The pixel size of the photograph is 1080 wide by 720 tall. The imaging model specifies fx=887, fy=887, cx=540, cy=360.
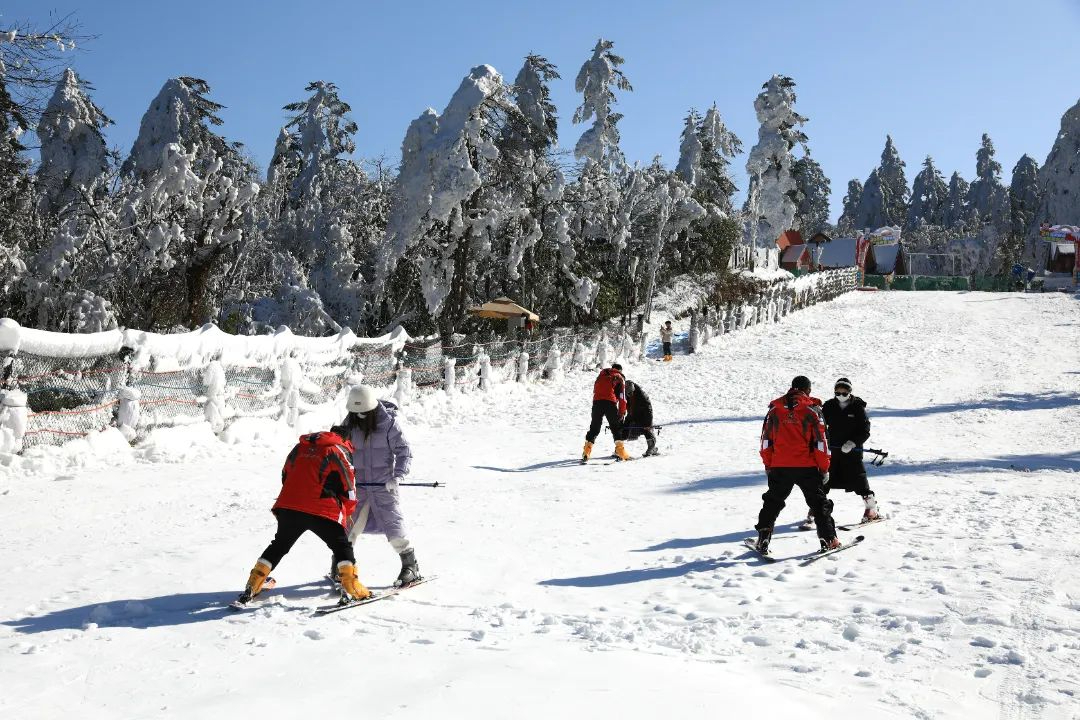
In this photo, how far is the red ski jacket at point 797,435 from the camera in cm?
750

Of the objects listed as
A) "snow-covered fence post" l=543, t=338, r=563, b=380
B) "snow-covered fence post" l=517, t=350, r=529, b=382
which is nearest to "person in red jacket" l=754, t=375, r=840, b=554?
"snow-covered fence post" l=517, t=350, r=529, b=382

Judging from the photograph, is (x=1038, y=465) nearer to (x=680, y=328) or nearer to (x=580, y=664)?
(x=580, y=664)

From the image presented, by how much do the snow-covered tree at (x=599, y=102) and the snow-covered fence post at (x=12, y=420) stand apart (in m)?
31.8

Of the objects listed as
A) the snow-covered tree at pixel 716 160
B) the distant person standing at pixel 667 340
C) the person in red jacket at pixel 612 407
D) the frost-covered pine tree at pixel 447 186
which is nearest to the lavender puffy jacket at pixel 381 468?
the person in red jacket at pixel 612 407

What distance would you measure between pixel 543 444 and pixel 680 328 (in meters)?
24.7

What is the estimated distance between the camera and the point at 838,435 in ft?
29.2

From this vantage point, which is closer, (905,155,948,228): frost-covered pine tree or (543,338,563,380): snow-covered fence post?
(543,338,563,380): snow-covered fence post

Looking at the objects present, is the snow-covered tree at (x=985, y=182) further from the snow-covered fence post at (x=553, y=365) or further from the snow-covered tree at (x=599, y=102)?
the snow-covered fence post at (x=553, y=365)

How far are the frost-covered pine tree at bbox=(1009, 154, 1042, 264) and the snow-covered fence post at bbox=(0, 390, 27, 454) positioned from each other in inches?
3181

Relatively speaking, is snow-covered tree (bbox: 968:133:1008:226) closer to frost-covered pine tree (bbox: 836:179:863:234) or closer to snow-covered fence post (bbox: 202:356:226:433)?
frost-covered pine tree (bbox: 836:179:863:234)

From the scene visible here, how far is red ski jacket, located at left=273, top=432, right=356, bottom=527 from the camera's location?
5.84 metres

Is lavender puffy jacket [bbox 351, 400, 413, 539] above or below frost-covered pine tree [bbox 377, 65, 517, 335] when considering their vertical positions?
below

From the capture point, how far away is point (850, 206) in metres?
118

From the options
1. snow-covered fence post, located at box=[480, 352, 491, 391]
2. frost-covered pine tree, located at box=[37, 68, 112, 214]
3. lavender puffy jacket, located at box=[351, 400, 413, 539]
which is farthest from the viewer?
frost-covered pine tree, located at box=[37, 68, 112, 214]
